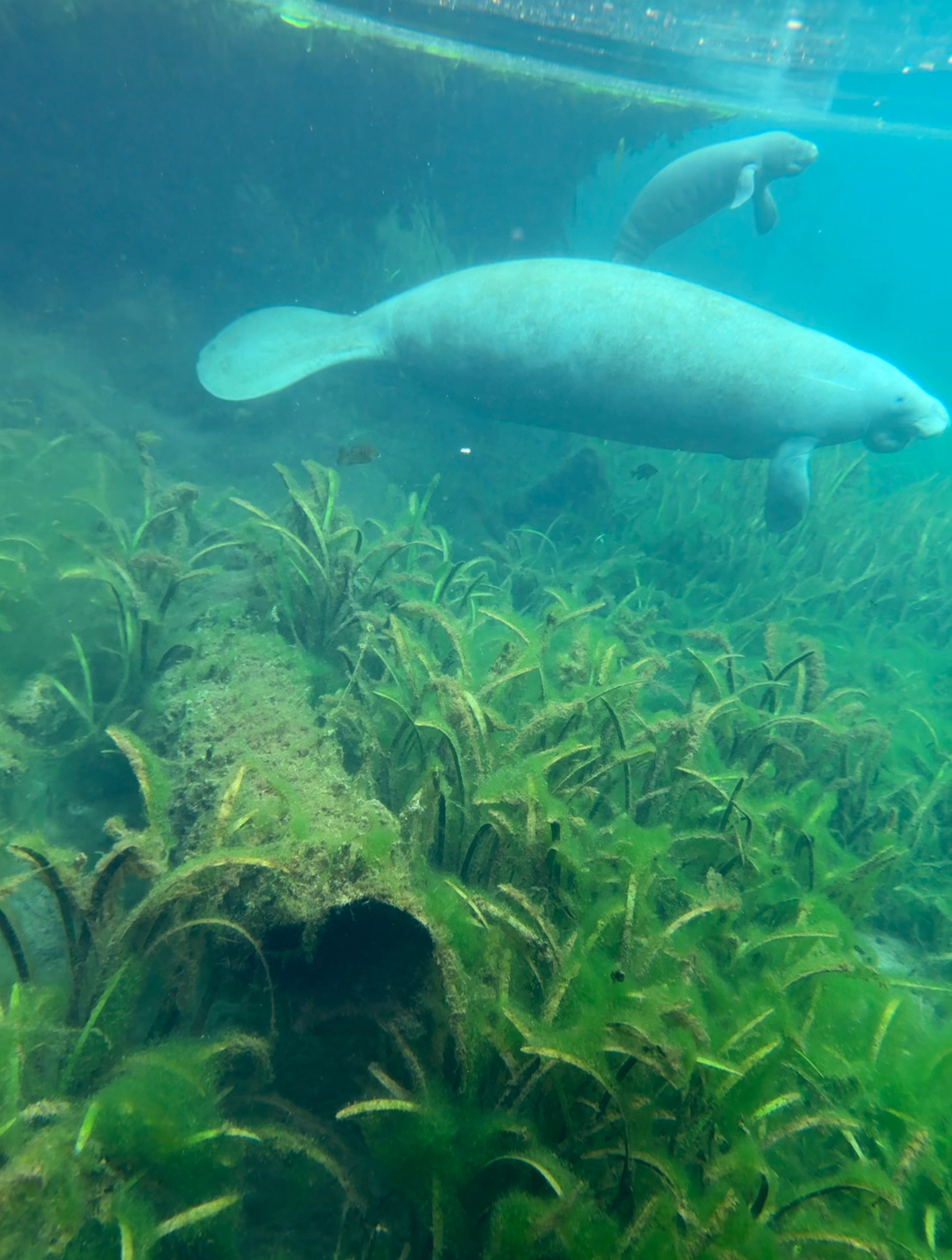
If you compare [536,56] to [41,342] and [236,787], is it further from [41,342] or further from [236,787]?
[236,787]

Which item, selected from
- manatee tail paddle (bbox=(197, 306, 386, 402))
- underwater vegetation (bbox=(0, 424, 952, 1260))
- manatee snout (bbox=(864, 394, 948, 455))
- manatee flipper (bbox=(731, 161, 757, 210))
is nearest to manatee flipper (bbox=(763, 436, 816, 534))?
manatee snout (bbox=(864, 394, 948, 455))

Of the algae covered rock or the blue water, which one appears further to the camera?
the algae covered rock

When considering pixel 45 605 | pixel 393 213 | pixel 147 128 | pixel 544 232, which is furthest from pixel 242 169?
pixel 45 605

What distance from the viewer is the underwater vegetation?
1412 millimetres

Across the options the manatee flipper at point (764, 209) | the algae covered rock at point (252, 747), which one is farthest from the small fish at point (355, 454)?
the manatee flipper at point (764, 209)

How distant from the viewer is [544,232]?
8781 mm

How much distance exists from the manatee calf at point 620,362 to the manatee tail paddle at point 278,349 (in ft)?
0.05

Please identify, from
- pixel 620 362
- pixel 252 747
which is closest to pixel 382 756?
pixel 252 747

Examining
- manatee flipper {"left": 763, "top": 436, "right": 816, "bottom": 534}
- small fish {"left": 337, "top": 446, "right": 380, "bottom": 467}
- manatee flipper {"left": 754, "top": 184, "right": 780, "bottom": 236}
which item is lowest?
small fish {"left": 337, "top": 446, "right": 380, "bottom": 467}

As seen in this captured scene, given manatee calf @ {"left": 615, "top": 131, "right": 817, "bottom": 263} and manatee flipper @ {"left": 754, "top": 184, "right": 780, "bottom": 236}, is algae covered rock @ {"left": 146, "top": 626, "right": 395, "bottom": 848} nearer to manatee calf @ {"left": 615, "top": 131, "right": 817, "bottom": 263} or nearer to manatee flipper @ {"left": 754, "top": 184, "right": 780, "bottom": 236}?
manatee calf @ {"left": 615, "top": 131, "right": 817, "bottom": 263}

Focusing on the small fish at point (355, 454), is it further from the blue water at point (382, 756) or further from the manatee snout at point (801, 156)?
the manatee snout at point (801, 156)

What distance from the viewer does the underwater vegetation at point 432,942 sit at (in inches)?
55.6

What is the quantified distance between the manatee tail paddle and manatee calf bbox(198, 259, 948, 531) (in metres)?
0.02

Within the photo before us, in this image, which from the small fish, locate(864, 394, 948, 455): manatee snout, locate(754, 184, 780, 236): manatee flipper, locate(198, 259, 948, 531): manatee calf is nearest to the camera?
the small fish
